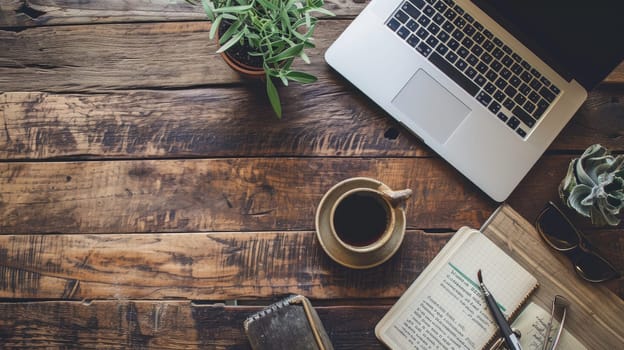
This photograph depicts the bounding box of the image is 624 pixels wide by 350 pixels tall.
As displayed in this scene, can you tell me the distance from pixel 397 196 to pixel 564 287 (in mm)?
372

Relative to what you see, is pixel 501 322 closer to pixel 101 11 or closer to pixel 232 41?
pixel 232 41

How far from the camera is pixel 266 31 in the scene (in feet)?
2.99

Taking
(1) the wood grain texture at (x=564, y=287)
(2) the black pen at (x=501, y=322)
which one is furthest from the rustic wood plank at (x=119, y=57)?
(2) the black pen at (x=501, y=322)

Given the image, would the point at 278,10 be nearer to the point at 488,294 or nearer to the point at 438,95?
the point at 438,95

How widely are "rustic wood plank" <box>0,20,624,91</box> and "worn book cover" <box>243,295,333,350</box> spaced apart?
1.44ft

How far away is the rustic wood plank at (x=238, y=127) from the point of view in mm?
1072

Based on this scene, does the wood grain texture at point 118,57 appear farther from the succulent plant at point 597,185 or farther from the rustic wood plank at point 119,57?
the succulent plant at point 597,185

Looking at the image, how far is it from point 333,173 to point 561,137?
0.45 m

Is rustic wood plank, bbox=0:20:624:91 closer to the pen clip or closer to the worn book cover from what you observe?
the worn book cover

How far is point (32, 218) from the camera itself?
42.6 inches

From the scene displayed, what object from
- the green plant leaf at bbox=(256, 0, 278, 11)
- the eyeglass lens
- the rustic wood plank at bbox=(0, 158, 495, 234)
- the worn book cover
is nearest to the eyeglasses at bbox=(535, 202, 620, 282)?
the eyeglass lens

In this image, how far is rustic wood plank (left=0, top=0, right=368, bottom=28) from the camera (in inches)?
43.3

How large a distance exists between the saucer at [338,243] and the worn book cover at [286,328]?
10 centimetres

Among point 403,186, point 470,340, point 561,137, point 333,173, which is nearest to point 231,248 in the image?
point 333,173
